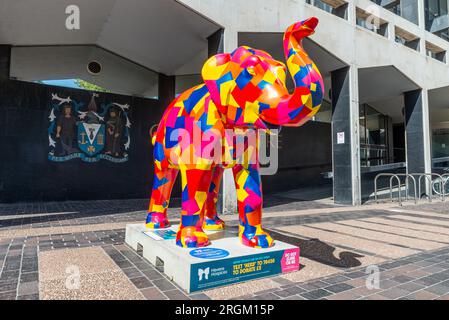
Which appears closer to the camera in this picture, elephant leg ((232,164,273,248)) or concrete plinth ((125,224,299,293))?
concrete plinth ((125,224,299,293))

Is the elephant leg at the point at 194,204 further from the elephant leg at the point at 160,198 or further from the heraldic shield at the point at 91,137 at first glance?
the heraldic shield at the point at 91,137

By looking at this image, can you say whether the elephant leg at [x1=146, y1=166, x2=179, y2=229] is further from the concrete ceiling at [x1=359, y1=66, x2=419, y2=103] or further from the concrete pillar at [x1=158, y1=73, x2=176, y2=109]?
the concrete ceiling at [x1=359, y1=66, x2=419, y2=103]

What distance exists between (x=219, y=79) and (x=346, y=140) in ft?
24.1

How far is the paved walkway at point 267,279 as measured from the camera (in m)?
2.76

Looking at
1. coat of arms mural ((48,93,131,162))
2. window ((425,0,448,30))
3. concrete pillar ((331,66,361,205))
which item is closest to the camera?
coat of arms mural ((48,93,131,162))

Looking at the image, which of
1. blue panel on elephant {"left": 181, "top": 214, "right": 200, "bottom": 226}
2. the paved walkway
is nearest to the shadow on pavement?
the paved walkway

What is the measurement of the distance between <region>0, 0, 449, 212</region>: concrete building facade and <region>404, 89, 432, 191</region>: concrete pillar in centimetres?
4

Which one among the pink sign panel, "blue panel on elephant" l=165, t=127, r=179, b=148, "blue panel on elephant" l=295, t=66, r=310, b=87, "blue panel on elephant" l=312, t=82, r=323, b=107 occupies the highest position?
"blue panel on elephant" l=295, t=66, r=310, b=87

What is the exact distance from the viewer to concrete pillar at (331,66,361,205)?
945 cm

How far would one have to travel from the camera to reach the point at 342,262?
3688mm

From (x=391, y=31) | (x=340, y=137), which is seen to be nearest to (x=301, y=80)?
(x=340, y=137)

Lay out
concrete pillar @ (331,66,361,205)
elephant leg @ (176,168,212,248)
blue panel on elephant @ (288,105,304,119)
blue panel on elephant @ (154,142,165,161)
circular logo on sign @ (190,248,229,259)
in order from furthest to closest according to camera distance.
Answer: concrete pillar @ (331,66,361,205)
blue panel on elephant @ (154,142,165,161)
elephant leg @ (176,168,212,248)
circular logo on sign @ (190,248,229,259)
blue panel on elephant @ (288,105,304,119)
